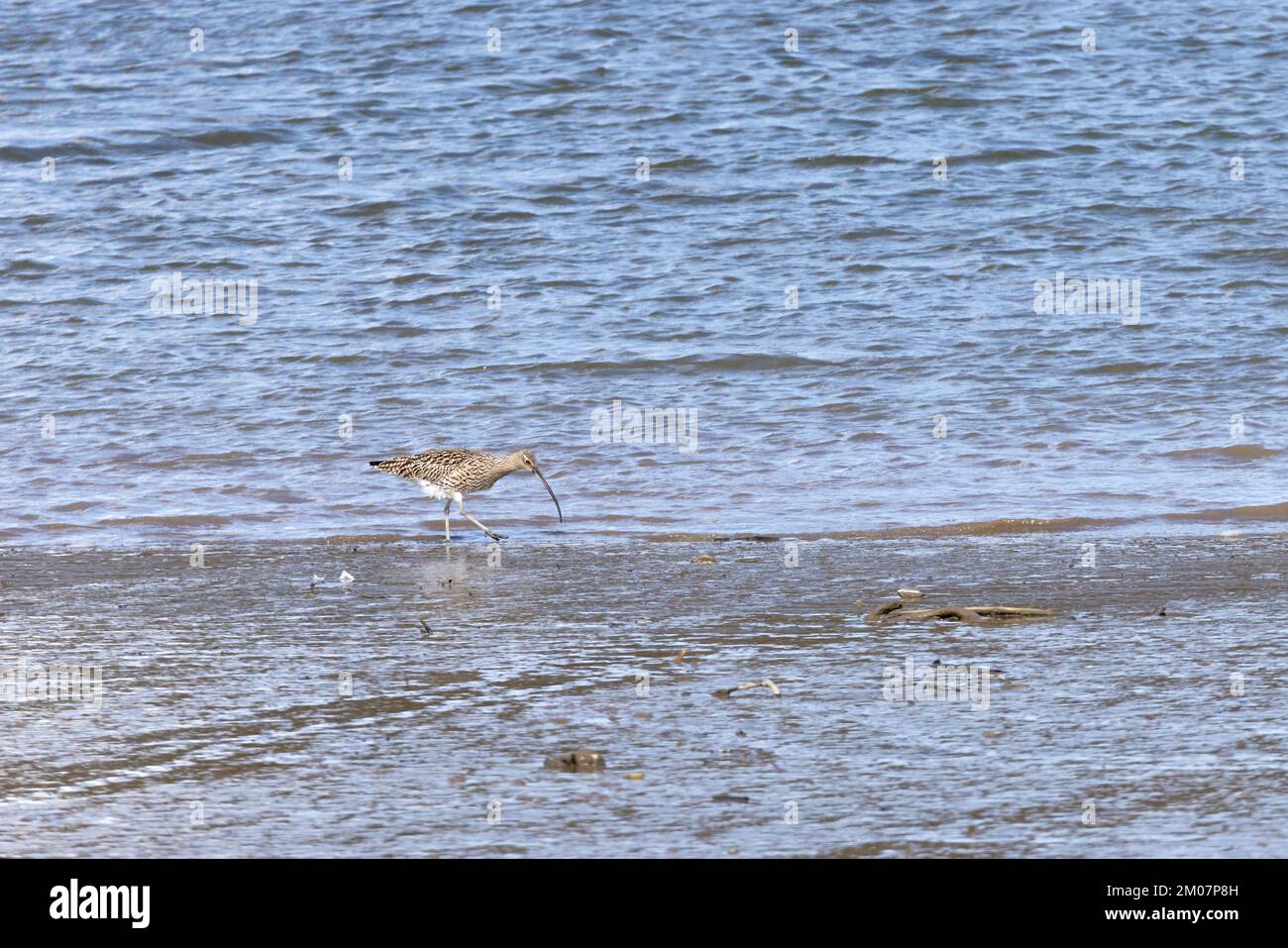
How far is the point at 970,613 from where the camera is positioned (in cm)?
677

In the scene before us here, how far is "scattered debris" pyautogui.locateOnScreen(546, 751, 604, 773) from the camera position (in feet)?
16.3

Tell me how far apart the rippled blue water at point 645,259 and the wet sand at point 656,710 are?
151 cm

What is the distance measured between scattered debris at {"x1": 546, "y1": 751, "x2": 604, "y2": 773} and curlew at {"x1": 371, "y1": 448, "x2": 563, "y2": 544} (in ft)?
14.8

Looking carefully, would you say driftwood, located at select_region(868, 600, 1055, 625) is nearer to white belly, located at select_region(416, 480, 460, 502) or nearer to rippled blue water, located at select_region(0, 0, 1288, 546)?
rippled blue water, located at select_region(0, 0, 1288, 546)

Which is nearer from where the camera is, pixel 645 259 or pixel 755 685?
pixel 755 685

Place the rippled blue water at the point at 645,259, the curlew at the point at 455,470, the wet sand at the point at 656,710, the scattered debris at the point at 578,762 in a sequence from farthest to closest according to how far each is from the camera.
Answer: the rippled blue water at the point at 645,259 → the curlew at the point at 455,470 → the scattered debris at the point at 578,762 → the wet sand at the point at 656,710

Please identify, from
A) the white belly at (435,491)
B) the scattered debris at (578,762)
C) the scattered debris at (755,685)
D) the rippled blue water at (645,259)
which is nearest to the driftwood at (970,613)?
the scattered debris at (755,685)

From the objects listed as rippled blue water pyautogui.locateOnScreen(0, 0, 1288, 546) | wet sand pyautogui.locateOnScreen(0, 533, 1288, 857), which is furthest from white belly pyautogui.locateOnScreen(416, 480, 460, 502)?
wet sand pyautogui.locateOnScreen(0, 533, 1288, 857)

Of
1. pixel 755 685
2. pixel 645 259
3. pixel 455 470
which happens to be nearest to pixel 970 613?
pixel 755 685

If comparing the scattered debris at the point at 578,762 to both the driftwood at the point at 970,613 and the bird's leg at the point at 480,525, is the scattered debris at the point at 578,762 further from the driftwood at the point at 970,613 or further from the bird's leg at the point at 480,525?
the bird's leg at the point at 480,525

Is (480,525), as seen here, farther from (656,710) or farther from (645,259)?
(645,259)

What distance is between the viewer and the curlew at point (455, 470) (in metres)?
A: 9.63

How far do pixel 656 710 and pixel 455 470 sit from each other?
4260 mm

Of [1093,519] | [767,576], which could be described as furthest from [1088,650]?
[1093,519]
